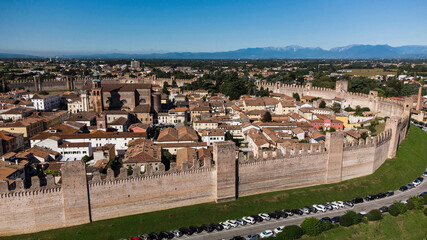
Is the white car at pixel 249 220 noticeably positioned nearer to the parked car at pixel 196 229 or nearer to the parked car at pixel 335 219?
the parked car at pixel 196 229

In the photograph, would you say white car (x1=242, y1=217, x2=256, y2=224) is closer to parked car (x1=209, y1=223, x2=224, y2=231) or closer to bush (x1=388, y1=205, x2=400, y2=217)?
parked car (x1=209, y1=223, x2=224, y2=231)

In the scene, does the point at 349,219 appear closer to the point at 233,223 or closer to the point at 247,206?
the point at 247,206

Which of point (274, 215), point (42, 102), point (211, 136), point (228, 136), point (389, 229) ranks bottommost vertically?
point (389, 229)

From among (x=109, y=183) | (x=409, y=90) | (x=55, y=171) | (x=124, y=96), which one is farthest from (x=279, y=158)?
(x=409, y=90)

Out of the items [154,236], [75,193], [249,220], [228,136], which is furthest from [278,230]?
[228,136]

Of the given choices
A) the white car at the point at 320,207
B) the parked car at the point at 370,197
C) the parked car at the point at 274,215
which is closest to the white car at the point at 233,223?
the parked car at the point at 274,215

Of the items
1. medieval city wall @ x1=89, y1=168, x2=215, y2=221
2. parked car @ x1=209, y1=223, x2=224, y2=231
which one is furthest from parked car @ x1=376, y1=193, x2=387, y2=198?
parked car @ x1=209, y1=223, x2=224, y2=231

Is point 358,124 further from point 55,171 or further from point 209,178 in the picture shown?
point 55,171
